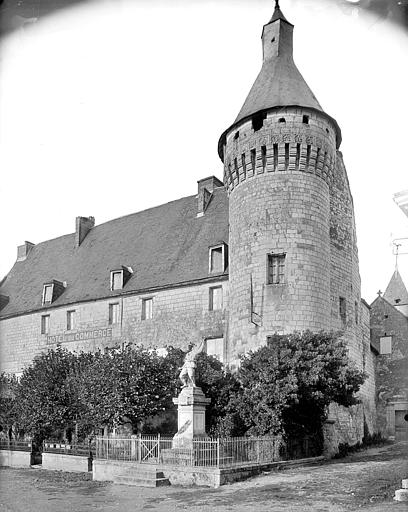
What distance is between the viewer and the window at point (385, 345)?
3575cm

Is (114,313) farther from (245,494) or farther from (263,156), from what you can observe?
(245,494)

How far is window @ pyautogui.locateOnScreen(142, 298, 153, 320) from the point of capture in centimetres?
2942

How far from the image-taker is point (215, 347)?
26.3 meters

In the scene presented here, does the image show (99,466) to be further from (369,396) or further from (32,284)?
(32,284)

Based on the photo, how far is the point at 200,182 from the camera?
33469 mm

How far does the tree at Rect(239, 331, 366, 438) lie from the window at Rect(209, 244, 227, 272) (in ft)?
22.6

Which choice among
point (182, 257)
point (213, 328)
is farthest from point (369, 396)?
point (182, 257)

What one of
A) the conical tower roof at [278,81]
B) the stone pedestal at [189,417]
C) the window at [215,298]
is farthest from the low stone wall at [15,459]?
the conical tower roof at [278,81]

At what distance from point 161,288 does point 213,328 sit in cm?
380

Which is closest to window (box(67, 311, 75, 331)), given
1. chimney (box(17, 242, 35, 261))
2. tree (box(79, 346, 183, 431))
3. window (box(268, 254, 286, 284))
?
tree (box(79, 346, 183, 431))

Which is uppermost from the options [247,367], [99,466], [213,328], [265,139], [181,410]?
[265,139]

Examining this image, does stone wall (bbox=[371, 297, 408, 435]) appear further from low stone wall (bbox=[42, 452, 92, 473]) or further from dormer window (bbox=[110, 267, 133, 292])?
low stone wall (bbox=[42, 452, 92, 473])

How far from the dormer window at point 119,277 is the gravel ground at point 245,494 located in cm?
1450

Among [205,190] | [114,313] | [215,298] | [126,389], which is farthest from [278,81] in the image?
[126,389]
